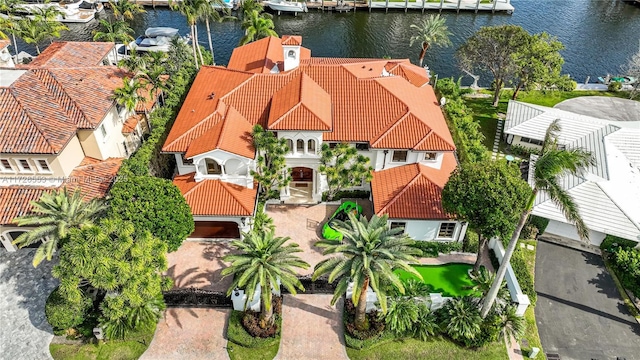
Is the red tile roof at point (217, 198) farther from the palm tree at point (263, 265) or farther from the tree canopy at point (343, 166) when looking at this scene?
the palm tree at point (263, 265)

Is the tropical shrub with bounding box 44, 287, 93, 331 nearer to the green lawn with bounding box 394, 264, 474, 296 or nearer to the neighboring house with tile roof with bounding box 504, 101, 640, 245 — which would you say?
the green lawn with bounding box 394, 264, 474, 296

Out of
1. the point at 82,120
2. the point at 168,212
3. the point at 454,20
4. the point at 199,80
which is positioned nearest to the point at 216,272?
the point at 168,212

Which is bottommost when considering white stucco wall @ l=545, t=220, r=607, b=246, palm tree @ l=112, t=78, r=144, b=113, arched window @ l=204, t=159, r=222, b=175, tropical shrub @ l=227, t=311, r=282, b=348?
tropical shrub @ l=227, t=311, r=282, b=348

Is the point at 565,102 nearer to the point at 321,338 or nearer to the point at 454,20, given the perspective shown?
the point at 454,20

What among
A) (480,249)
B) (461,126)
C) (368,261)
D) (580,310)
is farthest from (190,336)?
(461,126)

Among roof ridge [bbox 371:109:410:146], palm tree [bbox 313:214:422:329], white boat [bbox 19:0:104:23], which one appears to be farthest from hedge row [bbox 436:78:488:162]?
white boat [bbox 19:0:104:23]

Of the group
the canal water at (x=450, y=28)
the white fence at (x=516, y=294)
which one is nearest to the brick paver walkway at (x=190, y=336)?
the white fence at (x=516, y=294)

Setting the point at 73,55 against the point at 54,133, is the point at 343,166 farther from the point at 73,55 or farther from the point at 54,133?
the point at 73,55
